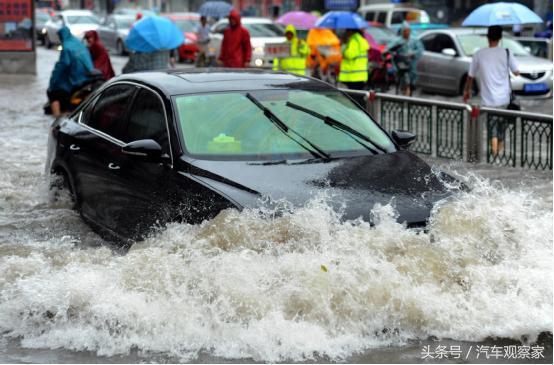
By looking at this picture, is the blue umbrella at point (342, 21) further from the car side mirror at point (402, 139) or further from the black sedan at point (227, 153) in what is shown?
the car side mirror at point (402, 139)

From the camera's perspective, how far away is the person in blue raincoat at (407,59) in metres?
23.9

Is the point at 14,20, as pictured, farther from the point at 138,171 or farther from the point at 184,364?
the point at 184,364

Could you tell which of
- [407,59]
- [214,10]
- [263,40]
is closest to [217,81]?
[407,59]

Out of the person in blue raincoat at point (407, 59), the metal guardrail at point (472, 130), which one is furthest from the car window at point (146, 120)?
the person in blue raincoat at point (407, 59)

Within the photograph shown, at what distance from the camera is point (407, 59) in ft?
78.4

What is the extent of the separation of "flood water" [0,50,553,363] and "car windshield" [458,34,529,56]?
17.1m

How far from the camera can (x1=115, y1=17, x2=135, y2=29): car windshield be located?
40256 mm

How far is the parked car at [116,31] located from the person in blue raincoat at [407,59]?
17.0 m

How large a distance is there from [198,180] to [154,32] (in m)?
10.9

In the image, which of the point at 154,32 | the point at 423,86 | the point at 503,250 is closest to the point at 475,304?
the point at 503,250

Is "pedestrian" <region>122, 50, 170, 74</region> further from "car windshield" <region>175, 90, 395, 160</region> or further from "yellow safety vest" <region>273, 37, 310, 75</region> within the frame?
"car windshield" <region>175, 90, 395, 160</region>

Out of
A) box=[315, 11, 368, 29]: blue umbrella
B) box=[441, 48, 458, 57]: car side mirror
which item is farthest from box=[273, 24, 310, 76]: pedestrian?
box=[441, 48, 458, 57]: car side mirror

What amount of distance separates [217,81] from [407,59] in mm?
15881

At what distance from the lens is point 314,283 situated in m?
6.35
